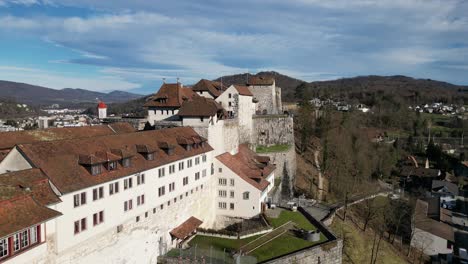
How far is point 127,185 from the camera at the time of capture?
2705 cm

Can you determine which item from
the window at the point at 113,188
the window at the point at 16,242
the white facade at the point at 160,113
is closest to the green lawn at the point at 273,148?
the white facade at the point at 160,113

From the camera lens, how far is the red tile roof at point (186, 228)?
3272 centimetres

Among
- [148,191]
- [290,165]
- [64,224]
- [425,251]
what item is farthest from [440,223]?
[64,224]

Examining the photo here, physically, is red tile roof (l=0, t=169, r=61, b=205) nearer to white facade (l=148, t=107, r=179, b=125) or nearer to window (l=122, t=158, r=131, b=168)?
window (l=122, t=158, r=131, b=168)

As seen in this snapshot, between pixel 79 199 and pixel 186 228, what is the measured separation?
1335 cm

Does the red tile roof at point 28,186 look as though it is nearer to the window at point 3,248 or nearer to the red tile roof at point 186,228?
the window at point 3,248

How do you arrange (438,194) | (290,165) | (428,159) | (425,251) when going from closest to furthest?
(425,251) < (290,165) < (438,194) < (428,159)

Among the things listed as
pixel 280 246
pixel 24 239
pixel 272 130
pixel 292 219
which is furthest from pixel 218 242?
pixel 272 130

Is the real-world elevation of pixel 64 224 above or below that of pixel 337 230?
above

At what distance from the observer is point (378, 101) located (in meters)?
152

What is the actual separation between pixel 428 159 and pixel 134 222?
3493 inches

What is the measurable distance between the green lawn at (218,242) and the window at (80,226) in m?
12.8

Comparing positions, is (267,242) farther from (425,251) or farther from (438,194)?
(438,194)

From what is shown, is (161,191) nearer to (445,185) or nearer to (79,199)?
(79,199)
